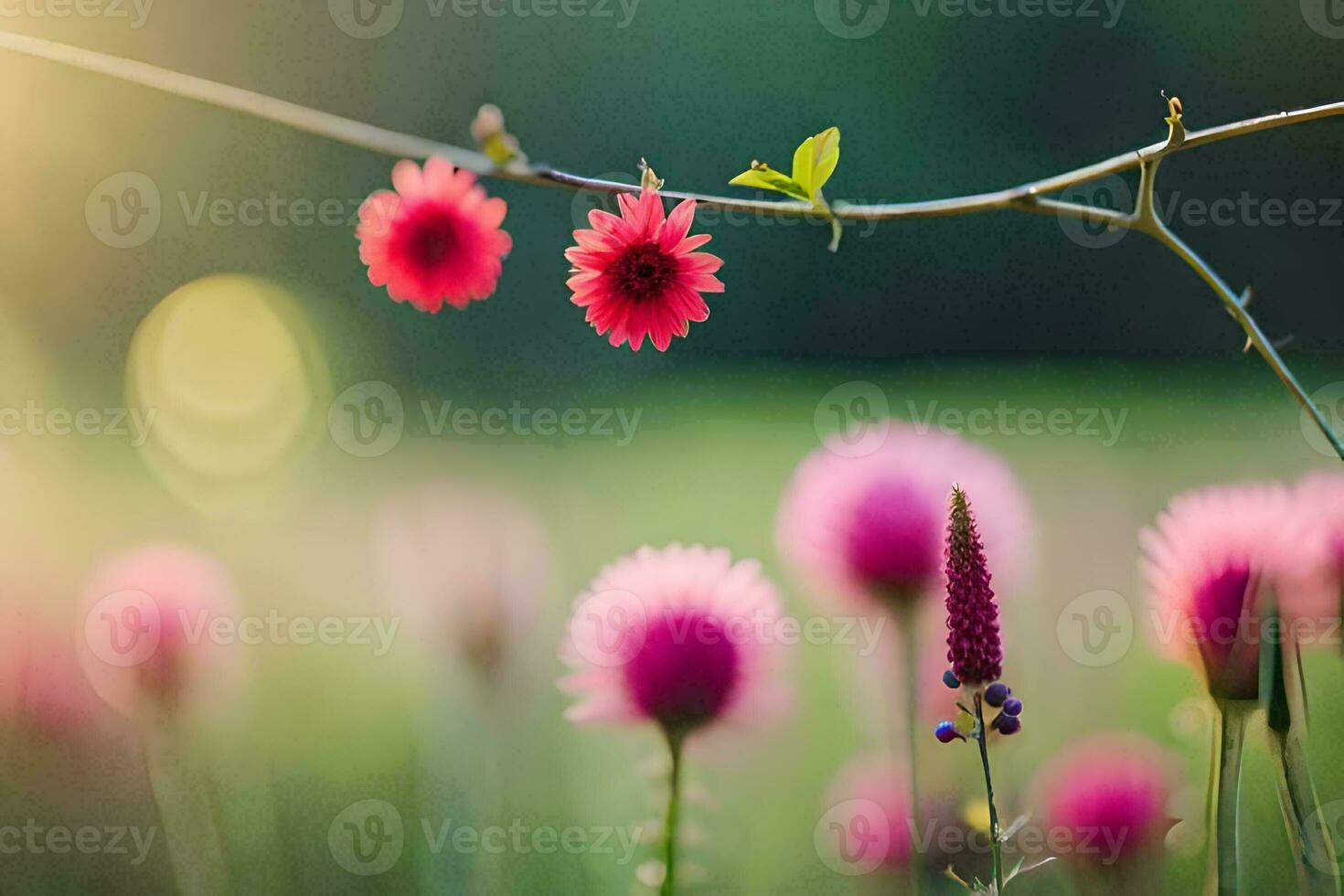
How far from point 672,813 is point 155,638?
0.28m

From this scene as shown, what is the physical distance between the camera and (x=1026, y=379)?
82 cm

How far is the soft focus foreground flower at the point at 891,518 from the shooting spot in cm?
46

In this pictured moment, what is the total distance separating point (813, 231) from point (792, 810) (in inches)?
22.2

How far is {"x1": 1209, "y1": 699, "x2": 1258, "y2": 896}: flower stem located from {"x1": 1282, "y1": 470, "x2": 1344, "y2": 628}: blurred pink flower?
0.05 metres

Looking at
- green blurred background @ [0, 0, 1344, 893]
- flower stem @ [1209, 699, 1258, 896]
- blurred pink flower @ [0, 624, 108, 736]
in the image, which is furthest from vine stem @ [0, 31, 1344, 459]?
blurred pink flower @ [0, 624, 108, 736]

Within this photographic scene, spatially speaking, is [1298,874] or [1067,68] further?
[1067,68]

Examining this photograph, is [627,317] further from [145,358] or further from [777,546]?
[145,358]

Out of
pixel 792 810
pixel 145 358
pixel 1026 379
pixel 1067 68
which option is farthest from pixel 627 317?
pixel 1067 68

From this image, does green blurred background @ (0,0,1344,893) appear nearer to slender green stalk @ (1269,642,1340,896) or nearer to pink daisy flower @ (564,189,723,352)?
slender green stalk @ (1269,642,1340,896)

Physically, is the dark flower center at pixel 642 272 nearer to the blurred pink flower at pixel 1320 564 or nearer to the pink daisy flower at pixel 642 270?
the pink daisy flower at pixel 642 270

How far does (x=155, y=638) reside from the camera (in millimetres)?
531

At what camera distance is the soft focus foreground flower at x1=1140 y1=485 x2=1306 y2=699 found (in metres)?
0.39

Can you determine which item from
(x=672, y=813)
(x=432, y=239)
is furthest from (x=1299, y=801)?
(x=432, y=239)

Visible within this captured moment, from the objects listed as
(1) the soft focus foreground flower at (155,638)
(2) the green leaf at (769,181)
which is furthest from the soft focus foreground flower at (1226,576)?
(1) the soft focus foreground flower at (155,638)
